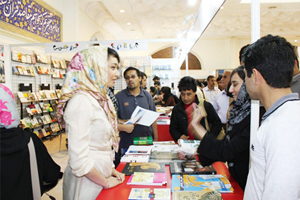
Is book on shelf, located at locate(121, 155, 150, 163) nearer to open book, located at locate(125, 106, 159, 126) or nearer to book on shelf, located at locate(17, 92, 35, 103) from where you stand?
open book, located at locate(125, 106, 159, 126)

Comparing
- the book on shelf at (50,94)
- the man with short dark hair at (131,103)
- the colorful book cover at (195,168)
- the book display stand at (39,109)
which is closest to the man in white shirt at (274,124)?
the colorful book cover at (195,168)

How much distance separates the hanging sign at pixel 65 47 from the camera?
410 centimetres

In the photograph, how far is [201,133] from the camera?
4.66 feet

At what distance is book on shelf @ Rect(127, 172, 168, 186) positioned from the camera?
1.35 meters

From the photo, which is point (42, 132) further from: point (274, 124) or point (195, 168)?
point (274, 124)

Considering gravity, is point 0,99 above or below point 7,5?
below

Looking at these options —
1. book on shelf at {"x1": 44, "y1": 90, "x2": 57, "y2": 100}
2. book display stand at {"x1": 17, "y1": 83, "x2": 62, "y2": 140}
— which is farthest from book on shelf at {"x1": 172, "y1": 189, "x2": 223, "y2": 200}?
book on shelf at {"x1": 44, "y1": 90, "x2": 57, "y2": 100}

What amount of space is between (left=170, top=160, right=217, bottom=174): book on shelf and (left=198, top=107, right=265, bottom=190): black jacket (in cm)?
16

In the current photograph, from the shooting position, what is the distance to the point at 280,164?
0.73 m

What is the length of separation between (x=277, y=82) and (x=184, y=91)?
1643 millimetres

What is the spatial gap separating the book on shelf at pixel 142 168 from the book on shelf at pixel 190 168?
0.28 feet

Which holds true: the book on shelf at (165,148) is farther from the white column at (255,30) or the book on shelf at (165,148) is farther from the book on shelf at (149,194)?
the white column at (255,30)

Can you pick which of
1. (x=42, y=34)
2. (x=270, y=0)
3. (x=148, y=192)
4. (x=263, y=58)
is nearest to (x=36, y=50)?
(x=42, y=34)

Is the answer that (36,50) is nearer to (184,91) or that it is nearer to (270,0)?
(184,91)
